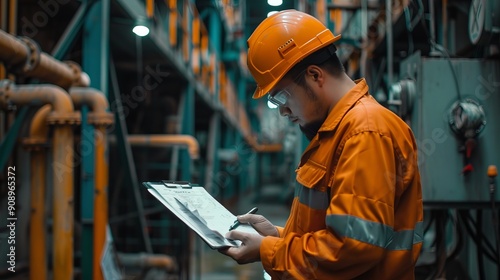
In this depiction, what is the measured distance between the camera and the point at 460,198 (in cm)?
270

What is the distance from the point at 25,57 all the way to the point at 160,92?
5056 mm

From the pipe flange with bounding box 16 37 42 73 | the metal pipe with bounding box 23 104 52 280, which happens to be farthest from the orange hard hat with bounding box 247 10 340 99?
the metal pipe with bounding box 23 104 52 280

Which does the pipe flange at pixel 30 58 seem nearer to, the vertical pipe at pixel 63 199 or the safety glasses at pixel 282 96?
the vertical pipe at pixel 63 199

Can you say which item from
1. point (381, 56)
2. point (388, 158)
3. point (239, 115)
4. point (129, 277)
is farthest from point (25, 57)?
point (239, 115)

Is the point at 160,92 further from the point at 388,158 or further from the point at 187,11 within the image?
the point at 388,158

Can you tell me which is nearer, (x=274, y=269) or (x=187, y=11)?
(x=274, y=269)

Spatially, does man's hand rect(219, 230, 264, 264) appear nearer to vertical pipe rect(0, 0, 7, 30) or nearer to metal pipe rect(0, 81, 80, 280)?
metal pipe rect(0, 81, 80, 280)

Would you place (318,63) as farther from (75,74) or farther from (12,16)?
(12,16)

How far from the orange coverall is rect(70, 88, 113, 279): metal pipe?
2.41 metres

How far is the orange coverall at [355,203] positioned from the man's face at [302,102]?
Result: 68mm

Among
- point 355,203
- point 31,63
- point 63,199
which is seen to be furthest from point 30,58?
point 355,203

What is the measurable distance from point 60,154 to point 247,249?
2.03m

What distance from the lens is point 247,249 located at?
141cm

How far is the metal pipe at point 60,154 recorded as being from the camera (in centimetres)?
296
